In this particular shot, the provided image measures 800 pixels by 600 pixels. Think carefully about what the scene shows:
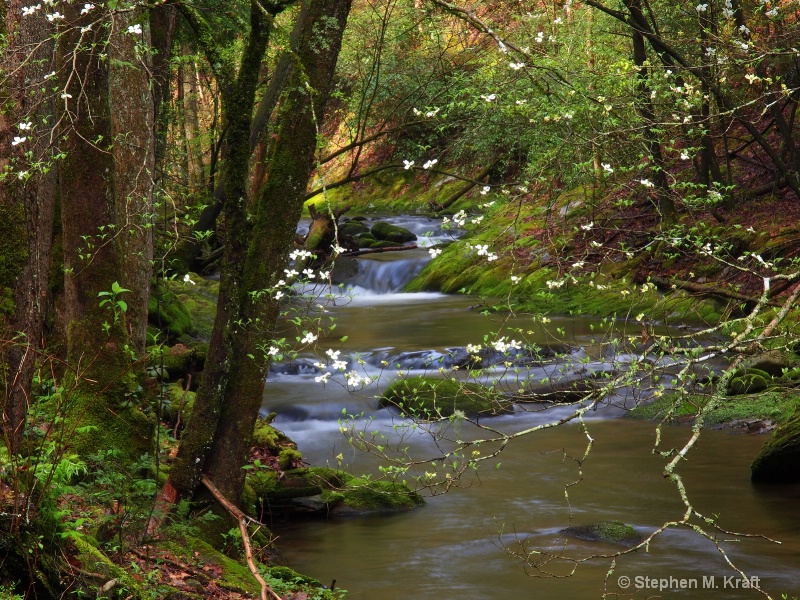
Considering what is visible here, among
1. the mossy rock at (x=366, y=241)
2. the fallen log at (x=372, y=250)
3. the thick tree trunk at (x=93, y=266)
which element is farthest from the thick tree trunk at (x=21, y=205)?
the mossy rock at (x=366, y=241)

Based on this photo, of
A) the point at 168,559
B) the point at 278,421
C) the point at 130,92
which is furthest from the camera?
the point at 278,421

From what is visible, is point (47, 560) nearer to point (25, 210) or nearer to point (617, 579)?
point (25, 210)

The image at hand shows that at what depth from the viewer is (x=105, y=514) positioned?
515 cm

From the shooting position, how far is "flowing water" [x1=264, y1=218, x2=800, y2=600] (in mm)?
7098

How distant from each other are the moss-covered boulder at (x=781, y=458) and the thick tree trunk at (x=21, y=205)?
7.61m

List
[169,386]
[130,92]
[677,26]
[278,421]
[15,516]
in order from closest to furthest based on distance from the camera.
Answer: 1. [15,516]
2. [130,92]
3. [169,386]
4. [278,421]
5. [677,26]

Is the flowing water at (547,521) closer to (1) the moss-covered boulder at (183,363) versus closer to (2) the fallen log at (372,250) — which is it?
(1) the moss-covered boulder at (183,363)

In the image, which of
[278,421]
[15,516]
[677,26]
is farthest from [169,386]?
[677,26]

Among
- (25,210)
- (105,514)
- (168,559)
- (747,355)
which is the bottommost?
(168,559)

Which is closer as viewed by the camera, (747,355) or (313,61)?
(747,355)

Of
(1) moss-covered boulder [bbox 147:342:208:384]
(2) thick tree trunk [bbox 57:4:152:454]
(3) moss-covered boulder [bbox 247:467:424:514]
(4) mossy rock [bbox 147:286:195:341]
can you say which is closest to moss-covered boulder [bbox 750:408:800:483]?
(3) moss-covered boulder [bbox 247:467:424:514]

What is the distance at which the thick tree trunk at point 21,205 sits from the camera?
189 inches

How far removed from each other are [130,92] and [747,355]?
6.98 meters

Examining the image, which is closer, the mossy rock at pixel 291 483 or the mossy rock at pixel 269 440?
the mossy rock at pixel 291 483
